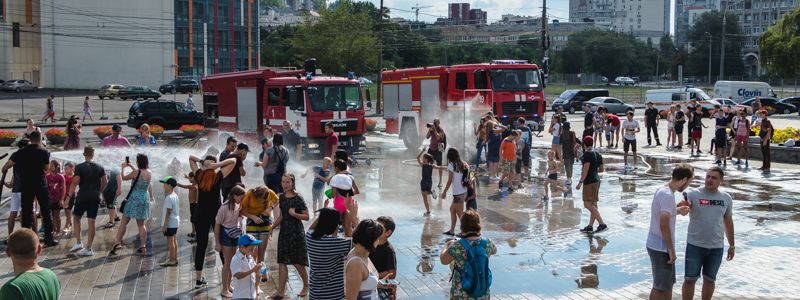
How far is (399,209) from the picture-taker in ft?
55.2

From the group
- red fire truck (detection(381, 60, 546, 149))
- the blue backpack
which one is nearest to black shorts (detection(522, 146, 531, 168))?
red fire truck (detection(381, 60, 546, 149))

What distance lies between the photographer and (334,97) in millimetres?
25250

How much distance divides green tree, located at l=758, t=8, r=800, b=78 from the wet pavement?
36999 mm

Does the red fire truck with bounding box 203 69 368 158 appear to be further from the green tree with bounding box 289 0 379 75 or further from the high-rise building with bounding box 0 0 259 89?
the high-rise building with bounding box 0 0 259 89

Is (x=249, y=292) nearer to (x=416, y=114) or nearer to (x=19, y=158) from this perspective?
(x=19, y=158)

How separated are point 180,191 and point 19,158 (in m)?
6.85

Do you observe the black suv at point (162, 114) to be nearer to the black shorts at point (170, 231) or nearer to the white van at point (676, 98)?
the white van at point (676, 98)

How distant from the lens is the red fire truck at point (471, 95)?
27.5 meters

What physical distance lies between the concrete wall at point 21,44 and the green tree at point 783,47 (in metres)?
60.9

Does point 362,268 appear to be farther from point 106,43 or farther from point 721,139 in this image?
point 106,43

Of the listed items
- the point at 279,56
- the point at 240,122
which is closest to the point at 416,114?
the point at 240,122

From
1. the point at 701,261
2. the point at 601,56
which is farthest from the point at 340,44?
the point at 601,56

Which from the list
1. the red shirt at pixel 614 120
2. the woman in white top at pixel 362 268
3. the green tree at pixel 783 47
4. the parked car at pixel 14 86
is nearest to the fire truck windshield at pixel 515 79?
the red shirt at pixel 614 120

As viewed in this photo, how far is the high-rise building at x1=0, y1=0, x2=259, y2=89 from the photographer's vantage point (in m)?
80.5
